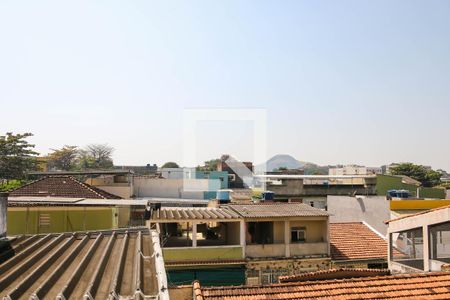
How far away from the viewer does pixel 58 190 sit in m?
23.6

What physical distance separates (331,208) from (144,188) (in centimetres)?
1875

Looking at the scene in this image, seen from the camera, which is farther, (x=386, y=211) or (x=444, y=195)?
(x=444, y=195)

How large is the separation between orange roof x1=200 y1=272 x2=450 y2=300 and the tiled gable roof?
14.7 meters

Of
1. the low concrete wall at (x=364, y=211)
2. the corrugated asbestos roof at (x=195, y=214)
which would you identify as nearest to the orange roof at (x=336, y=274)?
the corrugated asbestos roof at (x=195, y=214)

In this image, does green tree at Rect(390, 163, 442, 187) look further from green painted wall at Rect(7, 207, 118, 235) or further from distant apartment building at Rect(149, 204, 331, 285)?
green painted wall at Rect(7, 207, 118, 235)

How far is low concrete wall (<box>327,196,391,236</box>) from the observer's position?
77.8 ft

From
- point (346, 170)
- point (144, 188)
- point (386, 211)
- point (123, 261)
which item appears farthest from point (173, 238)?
point (346, 170)

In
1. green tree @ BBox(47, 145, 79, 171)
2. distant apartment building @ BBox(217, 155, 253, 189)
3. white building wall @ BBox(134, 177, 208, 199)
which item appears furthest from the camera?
green tree @ BBox(47, 145, 79, 171)

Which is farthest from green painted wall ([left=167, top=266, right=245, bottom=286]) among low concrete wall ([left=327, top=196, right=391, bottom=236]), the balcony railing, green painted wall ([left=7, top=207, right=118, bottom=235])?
low concrete wall ([left=327, top=196, right=391, bottom=236])

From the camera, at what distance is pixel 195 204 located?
Answer: 3125cm

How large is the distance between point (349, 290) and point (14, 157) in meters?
38.4

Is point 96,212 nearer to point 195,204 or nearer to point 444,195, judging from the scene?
point 195,204

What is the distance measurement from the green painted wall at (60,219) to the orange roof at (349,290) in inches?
392

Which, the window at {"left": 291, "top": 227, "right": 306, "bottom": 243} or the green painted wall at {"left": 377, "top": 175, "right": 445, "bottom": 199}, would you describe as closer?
the window at {"left": 291, "top": 227, "right": 306, "bottom": 243}
